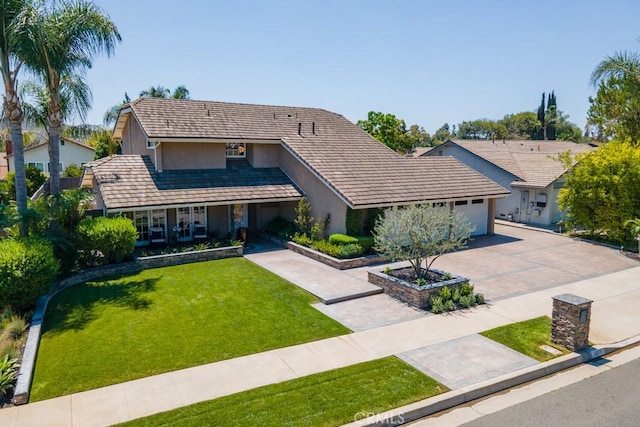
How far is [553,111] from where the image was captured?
75812 millimetres

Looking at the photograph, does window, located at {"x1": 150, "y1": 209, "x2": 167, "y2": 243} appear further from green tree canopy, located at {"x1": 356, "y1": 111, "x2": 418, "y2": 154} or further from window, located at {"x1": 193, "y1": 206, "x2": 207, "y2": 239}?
green tree canopy, located at {"x1": 356, "y1": 111, "x2": 418, "y2": 154}

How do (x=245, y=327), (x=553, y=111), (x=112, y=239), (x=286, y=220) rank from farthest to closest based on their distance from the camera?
(x=553, y=111) < (x=286, y=220) < (x=112, y=239) < (x=245, y=327)

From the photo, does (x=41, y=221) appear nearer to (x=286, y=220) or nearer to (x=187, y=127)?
(x=187, y=127)

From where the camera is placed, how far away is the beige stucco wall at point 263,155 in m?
23.6

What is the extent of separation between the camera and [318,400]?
26.7ft

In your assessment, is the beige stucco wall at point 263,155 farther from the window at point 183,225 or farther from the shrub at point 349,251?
the shrub at point 349,251

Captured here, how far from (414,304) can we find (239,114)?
54.5 feet

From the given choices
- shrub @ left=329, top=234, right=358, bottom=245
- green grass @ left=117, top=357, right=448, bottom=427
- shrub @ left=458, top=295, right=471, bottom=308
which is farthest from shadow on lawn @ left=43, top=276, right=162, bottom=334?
shrub @ left=458, top=295, right=471, bottom=308

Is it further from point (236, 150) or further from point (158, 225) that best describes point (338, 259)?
point (236, 150)

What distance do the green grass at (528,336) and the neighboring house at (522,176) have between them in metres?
16.7

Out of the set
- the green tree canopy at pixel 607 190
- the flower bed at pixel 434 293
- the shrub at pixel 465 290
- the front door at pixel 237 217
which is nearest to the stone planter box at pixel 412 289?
the flower bed at pixel 434 293

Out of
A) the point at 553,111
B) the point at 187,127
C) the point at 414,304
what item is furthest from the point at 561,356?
the point at 553,111

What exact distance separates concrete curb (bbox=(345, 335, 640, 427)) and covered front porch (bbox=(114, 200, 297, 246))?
13844 mm

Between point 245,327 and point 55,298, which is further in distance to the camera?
point 55,298
